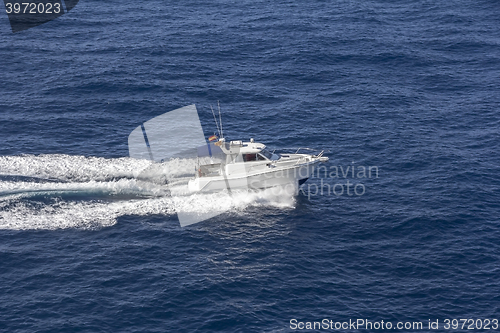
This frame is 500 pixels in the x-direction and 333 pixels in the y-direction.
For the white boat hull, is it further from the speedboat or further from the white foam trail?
the white foam trail

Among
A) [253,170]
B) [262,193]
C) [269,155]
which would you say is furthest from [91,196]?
[269,155]

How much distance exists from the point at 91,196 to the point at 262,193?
16614 mm

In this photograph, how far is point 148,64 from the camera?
7869 centimetres

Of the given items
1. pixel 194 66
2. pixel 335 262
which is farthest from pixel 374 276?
pixel 194 66

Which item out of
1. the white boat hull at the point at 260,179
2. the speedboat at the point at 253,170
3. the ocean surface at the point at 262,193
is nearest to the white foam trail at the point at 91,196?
the ocean surface at the point at 262,193

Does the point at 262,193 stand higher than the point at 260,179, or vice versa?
the point at 260,179

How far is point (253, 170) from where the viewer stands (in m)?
53.4

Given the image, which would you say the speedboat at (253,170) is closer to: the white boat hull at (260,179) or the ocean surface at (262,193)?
the white boat hull at (260,179)

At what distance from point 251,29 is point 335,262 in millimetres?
54367

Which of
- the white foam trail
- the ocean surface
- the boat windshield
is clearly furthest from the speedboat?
the ocean surface

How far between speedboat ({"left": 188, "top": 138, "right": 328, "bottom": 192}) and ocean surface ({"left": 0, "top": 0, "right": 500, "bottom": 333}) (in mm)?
1505

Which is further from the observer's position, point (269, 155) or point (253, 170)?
point (269, 155)

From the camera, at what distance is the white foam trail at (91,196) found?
49312 millimetres

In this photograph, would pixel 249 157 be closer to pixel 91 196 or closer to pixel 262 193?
pixel 262 193
